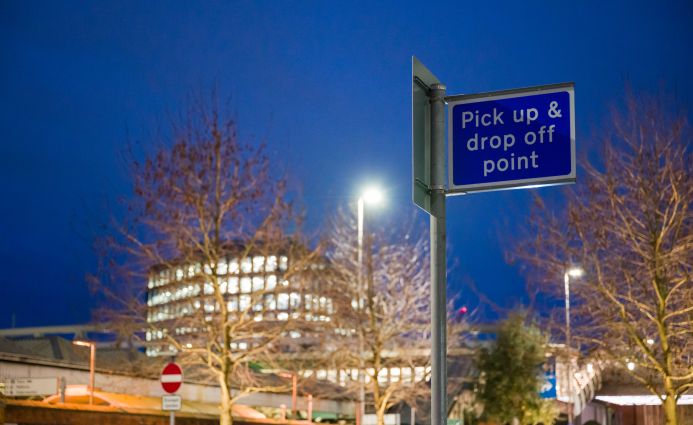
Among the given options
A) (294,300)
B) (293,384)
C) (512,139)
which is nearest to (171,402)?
(294,300)

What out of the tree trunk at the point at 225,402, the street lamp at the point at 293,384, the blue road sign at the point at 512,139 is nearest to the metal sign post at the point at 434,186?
the blue road sign at the point at 512,139

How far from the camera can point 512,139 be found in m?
7.97

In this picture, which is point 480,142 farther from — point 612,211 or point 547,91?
point 612,211

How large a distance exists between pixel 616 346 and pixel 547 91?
67.1ft

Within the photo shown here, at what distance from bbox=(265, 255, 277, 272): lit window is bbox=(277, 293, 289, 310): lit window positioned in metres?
0.78

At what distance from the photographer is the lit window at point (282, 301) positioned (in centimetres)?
2883

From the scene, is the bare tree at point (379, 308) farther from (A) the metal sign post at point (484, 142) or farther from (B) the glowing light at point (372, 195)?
(A) the metal sign post at point (484, 142)

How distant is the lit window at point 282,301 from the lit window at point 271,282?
1.26 ft

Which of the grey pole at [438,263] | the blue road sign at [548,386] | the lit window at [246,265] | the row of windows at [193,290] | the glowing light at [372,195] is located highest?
the glowing light at [372,195]

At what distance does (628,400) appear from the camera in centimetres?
3497

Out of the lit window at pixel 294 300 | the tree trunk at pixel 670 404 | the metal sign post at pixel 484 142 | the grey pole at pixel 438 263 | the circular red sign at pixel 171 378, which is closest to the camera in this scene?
the grey pole at pixel 438 263

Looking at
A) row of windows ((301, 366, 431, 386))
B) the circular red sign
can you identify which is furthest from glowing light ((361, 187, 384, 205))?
the circular red sign

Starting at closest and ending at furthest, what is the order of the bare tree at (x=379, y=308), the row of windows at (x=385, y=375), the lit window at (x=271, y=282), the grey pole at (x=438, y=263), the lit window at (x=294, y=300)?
the grey pole at (x=438, y=263) → the lit window at (x=271, y=282) → the lit window at (x=294, y=300) → the bare tree at (x=379, y=308) → the row of windows at (x=385, y=375)

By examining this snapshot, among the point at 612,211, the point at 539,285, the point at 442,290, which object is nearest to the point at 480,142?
the point at 442,290
